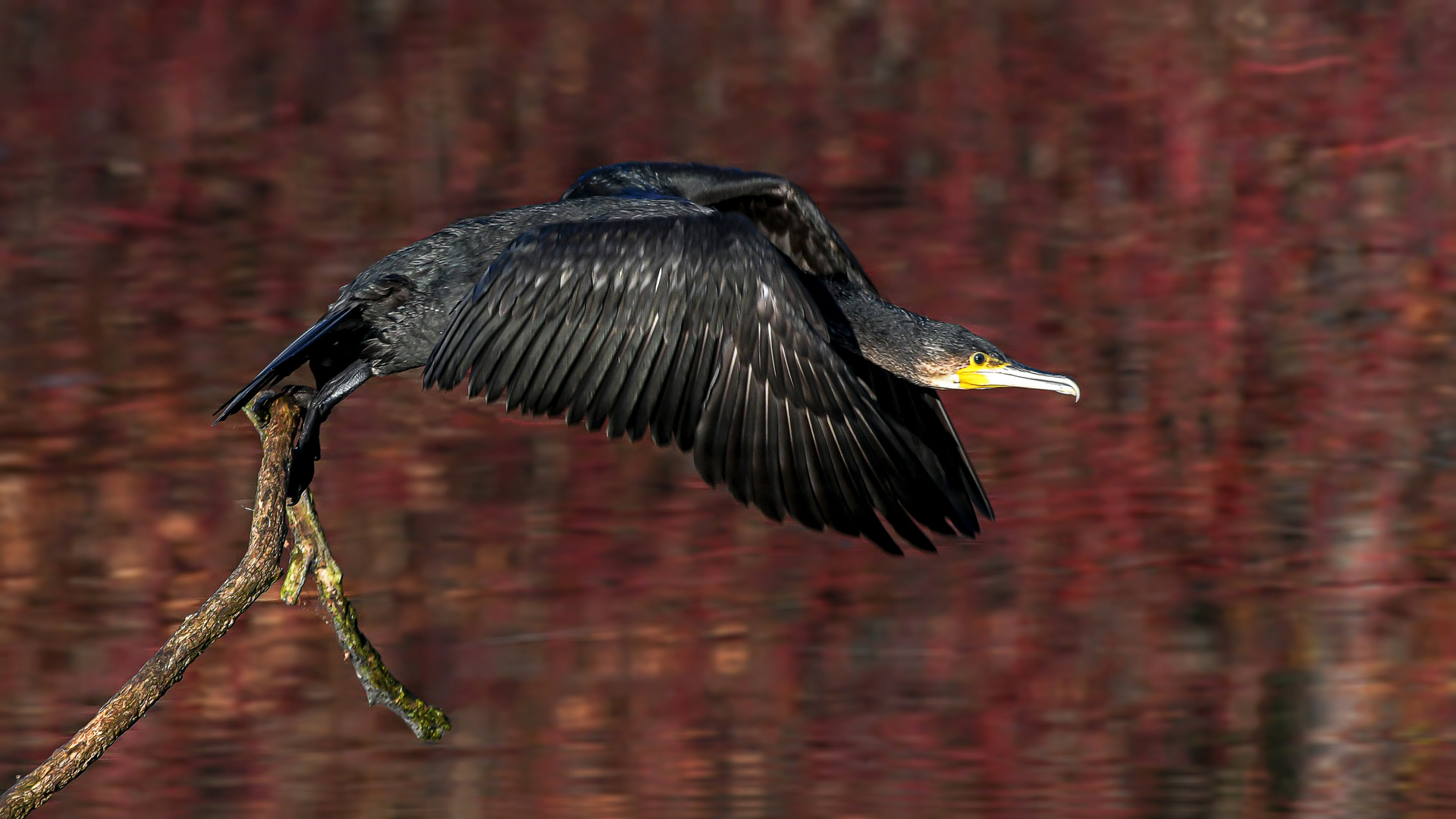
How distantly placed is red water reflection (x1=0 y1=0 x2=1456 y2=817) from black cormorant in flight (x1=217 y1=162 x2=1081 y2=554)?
2.91m

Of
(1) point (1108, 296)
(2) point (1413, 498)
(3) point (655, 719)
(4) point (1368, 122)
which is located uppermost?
(4) point (1368, 122)

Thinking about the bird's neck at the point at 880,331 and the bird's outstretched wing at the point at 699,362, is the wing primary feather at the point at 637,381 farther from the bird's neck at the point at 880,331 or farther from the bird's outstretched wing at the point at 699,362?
the bird's neck at the point at 880,331

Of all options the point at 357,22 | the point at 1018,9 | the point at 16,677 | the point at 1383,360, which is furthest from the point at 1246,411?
the point at 16,677

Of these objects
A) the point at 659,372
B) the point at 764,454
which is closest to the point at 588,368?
the point at 659,372

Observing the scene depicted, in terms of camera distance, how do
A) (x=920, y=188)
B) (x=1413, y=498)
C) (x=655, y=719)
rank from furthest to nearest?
1. (x=920, y=188)
2. (x=1413, y=498)
3. (x=655, y=719)

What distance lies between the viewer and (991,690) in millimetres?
7383

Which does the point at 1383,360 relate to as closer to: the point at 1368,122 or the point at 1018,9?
the point at 1368,122

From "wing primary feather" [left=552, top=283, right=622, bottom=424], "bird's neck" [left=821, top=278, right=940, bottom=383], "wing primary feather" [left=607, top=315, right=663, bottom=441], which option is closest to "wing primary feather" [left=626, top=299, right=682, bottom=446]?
"wing primary feather" [left=607, top=315, right=663, bottom=441]

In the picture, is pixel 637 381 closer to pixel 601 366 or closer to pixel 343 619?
pixel 601 366

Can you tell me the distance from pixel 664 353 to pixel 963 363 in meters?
0.82

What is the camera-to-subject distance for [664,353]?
4324 millimetres

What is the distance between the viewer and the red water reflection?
286 inches

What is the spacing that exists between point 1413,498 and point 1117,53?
2390mm

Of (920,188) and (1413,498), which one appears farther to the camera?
(920,188)
